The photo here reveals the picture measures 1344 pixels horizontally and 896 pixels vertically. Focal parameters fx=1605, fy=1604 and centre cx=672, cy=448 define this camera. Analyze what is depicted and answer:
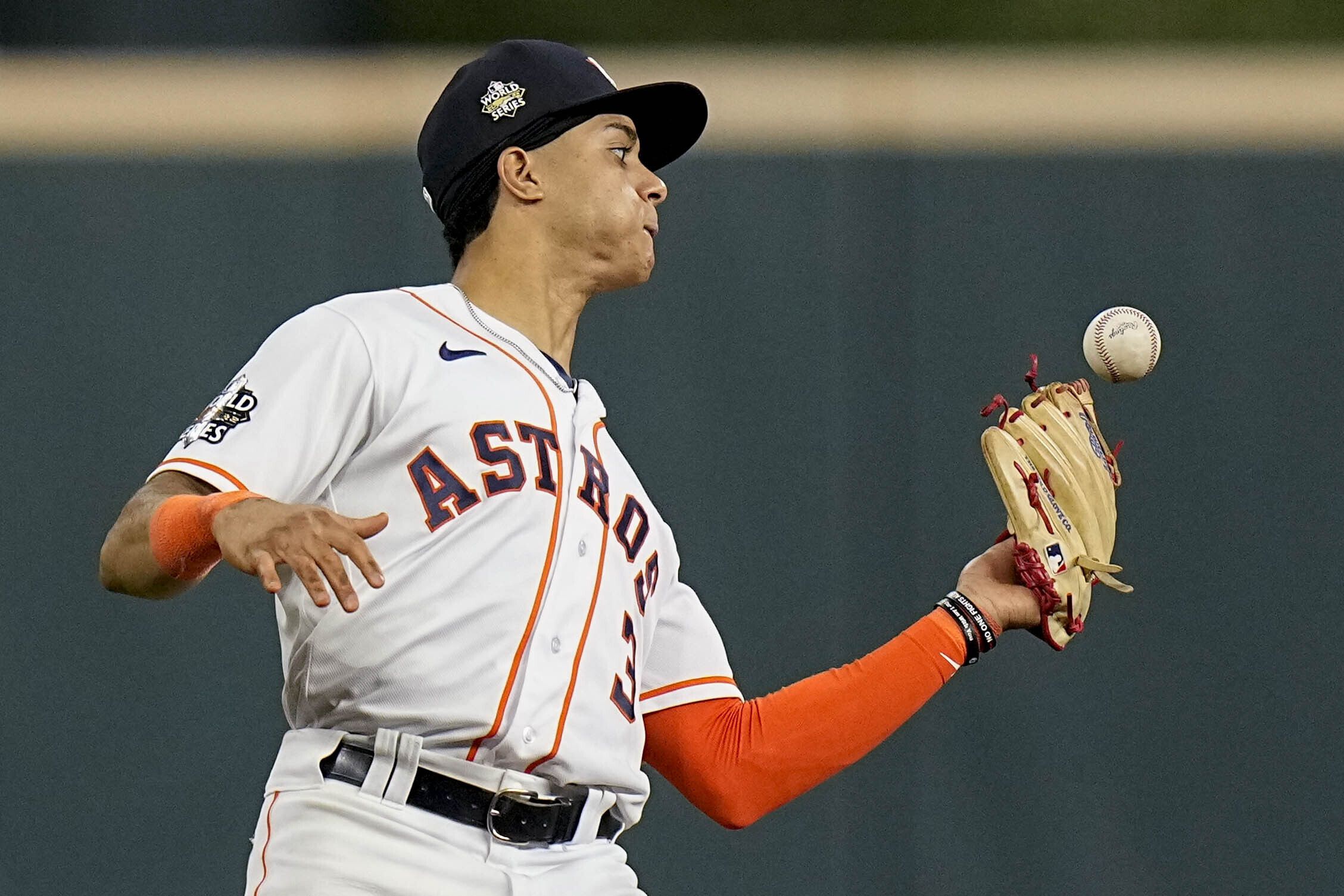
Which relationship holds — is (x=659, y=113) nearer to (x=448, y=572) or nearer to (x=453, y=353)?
(x=453, y=353)

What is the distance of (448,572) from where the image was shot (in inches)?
67.4

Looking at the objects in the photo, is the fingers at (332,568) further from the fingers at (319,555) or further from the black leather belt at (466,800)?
the black leather belt at (466,800)

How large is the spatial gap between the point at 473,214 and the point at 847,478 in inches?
67.9

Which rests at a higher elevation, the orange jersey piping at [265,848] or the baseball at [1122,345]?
the baseball at [1122,345]

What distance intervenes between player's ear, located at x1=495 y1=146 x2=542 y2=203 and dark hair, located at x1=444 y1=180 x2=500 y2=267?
0.02 metres

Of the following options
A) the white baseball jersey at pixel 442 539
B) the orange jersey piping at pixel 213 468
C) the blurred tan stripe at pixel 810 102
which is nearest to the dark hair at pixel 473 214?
the white baseball jersey at pixel 442 539

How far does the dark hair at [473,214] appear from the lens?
6.95 feet

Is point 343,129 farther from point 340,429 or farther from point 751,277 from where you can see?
point 340,429

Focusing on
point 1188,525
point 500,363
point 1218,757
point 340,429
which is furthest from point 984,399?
point 340,429

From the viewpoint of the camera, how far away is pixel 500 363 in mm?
1873

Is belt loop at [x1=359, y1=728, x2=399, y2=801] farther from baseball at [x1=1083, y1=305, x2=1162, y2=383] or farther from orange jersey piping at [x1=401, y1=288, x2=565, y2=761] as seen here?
baseball at [x1=1083, y1=305, x2=1162, y2=383]

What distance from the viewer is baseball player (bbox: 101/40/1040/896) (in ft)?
5.39

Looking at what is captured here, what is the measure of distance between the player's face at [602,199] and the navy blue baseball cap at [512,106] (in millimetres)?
26

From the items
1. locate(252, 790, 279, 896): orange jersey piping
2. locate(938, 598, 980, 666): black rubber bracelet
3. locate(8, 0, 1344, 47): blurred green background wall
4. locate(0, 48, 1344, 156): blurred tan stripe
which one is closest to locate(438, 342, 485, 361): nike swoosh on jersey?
locate(252, 790, 279, 896): orange jersey piping
